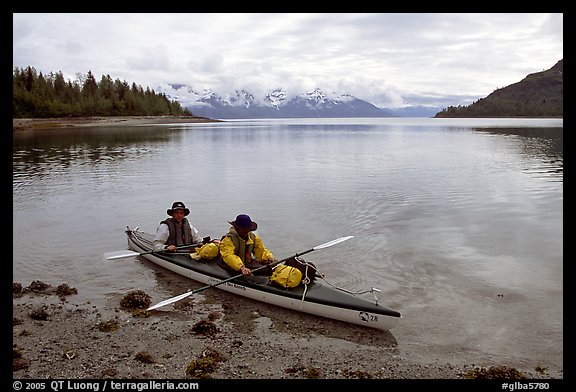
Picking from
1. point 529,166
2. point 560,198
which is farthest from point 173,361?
Answer: point 529,166

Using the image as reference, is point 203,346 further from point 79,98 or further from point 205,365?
point 79,98

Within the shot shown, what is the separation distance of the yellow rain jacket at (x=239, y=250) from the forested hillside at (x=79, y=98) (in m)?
87.6

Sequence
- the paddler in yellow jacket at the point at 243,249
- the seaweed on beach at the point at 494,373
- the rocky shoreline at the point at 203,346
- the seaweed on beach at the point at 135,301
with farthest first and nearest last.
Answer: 1. the paddler in yellow jacket at the point at 243,249
2. the seaweed on beach at the point at 135,301
3. the rocky shoreline at the point at 203,346
4. the seaweed on beach at the point at 494,373

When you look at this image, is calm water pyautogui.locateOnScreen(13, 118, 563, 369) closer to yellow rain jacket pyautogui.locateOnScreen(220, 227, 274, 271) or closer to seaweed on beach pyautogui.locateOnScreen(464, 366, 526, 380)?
seaweed on beach pyautogui.locateOnScreen(464, 366, 526, 380)

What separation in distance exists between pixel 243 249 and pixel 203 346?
9.22 ft

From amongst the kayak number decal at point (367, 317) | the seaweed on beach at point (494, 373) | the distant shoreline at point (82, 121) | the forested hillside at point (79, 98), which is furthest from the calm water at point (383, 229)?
the forested hillside at point (79, 98)

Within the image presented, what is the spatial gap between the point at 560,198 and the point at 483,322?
1418 centimetres

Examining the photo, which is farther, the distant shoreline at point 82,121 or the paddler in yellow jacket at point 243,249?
the distant shoreline at point 82,121

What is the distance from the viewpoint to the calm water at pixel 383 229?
9.40m

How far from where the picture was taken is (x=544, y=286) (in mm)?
10977

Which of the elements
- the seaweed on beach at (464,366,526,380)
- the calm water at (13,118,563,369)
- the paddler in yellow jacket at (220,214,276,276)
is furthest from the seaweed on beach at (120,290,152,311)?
the seaweed on beach at (464,366,526,380)

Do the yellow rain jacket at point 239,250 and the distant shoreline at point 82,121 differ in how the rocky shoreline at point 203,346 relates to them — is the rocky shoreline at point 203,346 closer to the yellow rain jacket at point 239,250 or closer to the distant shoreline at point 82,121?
the yellow rain jacket at point 239,250

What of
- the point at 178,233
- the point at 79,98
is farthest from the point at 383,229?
the point at 79,98

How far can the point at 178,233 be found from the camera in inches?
487
